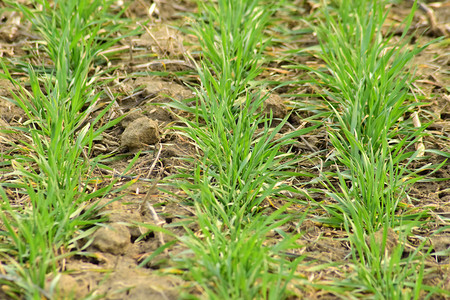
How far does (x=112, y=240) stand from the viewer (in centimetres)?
202

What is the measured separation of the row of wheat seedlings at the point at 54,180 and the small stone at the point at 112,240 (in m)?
0.06

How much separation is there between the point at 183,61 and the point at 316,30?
86 centimetres

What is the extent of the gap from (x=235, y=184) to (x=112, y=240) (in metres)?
0.54

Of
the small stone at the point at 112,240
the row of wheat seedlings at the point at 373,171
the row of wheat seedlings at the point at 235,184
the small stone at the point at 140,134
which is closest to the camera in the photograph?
the row of wheat seedlings at the point at 235,184

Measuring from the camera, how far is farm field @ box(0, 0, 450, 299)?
6.16 ft

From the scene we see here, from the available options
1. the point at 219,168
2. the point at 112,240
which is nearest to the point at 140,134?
the point at 219,168

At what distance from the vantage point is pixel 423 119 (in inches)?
113

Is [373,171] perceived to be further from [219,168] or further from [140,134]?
[140,134]

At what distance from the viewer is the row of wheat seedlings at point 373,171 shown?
6.24ft

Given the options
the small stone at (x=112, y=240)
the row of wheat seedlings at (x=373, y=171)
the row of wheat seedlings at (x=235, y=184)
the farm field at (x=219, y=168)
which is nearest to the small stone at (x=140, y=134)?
the farm field at (x=219, y=168)

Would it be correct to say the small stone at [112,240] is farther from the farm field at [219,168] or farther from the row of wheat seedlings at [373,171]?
the row of wheat seedlings at [373,171]

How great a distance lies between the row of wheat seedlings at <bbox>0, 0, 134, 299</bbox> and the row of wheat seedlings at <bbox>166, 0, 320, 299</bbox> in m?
0.43

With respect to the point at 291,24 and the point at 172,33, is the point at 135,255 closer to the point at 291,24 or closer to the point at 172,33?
the point at 172,33

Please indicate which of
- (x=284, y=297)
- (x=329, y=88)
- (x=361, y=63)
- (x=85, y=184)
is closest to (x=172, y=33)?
(x=329, y=88)
